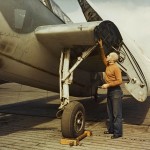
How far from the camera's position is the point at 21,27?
681 cm

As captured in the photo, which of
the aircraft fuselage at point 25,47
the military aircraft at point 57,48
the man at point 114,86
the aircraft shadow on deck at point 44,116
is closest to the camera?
the aircraft fuselage at point 25,47

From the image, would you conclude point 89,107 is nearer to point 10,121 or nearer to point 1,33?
point 10,121

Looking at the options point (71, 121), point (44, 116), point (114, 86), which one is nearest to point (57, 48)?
point (114, 86)

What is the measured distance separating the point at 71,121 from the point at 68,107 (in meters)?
A: 0.38

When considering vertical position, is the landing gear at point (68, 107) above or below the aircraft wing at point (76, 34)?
below

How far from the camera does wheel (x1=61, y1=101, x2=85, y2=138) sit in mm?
6750

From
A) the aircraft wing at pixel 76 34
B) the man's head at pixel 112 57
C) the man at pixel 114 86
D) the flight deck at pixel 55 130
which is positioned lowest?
the flight deck at pixel 55 130

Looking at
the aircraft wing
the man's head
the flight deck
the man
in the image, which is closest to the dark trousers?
the man

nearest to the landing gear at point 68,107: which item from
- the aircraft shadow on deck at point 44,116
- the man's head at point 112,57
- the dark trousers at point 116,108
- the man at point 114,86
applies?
the man's head at point 112,57

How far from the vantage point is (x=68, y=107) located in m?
6.99

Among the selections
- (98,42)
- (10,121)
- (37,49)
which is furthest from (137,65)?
(10,121)

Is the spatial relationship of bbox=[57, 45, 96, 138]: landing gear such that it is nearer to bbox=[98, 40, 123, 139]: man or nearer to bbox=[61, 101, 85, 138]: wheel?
bbox=[61, 101, 85, 138]: wheel

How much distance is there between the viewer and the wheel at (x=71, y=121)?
22.1 ft

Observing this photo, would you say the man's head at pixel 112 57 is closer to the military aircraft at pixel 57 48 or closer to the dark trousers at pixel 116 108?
the military aircraft at pixel 57 48
